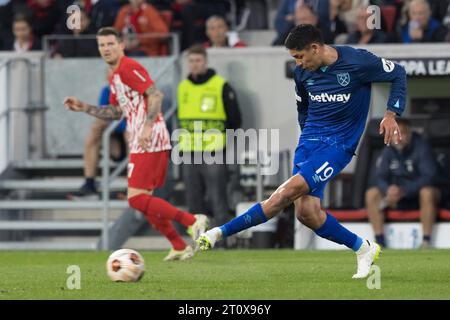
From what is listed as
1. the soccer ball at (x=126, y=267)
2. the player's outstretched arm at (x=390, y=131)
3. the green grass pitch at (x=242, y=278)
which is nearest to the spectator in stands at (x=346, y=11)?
the green grass pitch at (x=242, y=278)

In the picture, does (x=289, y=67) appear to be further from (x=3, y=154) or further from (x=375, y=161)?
(x=3, y=154)

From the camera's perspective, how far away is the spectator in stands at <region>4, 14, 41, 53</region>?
68.5 feet

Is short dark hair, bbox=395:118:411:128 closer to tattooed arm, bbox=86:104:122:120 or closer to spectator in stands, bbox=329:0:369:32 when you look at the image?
spectator in stands, bbox=329:0:369:32

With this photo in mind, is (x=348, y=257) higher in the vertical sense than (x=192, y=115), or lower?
lower

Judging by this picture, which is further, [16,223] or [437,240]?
[16,223]

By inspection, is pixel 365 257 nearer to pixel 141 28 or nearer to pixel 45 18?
pixel 141 28

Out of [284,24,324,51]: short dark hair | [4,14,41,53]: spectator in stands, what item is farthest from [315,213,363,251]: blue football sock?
[4,14,41,53]: spectator in stands

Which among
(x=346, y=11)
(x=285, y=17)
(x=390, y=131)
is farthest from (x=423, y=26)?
(x=390, y=131)

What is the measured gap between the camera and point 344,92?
10812 millimetres

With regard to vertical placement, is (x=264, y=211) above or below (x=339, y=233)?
above

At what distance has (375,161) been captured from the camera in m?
18.5

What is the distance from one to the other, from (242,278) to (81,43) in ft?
33.5
